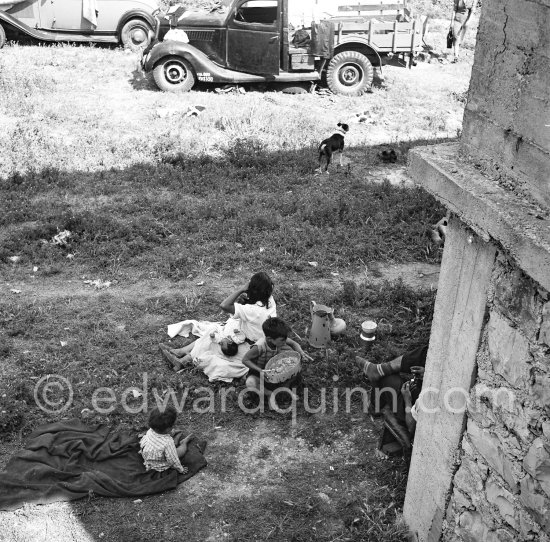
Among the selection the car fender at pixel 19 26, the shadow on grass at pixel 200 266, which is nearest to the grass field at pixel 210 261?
the shadow on grass at pixel 200 266

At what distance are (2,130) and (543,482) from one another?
1060 centimetres

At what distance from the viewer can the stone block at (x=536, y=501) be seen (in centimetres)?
334

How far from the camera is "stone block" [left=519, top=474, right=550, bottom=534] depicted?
3338mm

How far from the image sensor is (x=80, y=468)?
554 cm

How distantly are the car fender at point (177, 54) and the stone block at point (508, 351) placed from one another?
1143cm

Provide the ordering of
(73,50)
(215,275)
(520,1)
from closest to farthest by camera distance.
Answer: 1. (520,1)
2. (215,275)
3. (73,50)

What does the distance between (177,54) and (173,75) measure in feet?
1.39

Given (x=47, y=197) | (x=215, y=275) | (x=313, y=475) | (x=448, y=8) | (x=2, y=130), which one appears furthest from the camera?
(x=448, y=8)

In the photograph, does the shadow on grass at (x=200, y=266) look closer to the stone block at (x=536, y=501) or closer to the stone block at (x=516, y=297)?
the stone block at (x=536, y=501)

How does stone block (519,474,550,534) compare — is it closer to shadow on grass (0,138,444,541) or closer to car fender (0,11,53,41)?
shadow on grass (0,138,444,541)

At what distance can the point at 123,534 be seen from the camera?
16.5ft

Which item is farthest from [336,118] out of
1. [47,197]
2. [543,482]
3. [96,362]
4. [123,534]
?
[543,482]

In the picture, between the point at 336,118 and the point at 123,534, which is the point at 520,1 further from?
the point at 336,118

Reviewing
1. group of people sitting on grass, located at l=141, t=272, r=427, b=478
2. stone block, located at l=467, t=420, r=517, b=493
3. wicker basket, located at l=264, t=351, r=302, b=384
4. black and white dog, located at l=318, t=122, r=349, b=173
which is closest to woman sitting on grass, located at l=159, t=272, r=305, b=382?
group of people sitting on grass, located at l=141, t=272, r=427, b=478
